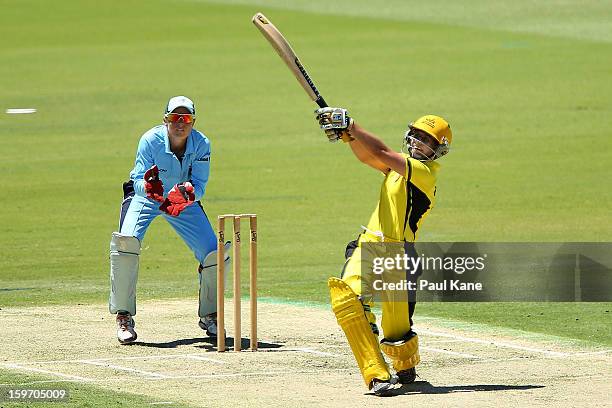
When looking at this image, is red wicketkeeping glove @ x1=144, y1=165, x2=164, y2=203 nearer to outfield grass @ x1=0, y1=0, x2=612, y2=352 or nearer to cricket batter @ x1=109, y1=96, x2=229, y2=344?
cricket batter @ x1=109, y1=96, x2=229, y2=344

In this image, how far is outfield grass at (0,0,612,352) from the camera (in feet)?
54.9

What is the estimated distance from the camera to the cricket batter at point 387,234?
30.9ft

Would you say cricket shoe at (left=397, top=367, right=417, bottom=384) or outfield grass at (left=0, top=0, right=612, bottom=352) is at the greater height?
outfield grass at (left=0, top=0, right=612, bottom=352)

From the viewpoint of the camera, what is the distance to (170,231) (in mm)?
18891

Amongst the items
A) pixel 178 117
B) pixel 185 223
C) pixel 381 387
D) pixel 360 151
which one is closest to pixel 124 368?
pixel 185 223

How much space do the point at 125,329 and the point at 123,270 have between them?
0.51 metres

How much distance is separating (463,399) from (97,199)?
41.2 feet

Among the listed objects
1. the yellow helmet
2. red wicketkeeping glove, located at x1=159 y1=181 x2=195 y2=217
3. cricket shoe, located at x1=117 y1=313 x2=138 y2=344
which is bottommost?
cricket shoe, located at x1=117 y1=313 x2=138 y2=344

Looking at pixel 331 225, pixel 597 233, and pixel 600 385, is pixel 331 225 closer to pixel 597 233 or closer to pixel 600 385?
pixel 597 233

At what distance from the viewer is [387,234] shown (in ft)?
Result: 32.0

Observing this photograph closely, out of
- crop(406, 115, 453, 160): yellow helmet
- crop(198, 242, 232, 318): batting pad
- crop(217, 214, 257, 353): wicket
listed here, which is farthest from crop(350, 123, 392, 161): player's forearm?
crop(198, 242, 232, 318): batting pad

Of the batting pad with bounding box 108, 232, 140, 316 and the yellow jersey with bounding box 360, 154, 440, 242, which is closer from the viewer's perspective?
the yellow jersey with bounding box 360, 154, 440, 242

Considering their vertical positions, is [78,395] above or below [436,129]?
below

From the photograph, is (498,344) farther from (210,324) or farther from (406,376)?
(210,324)
